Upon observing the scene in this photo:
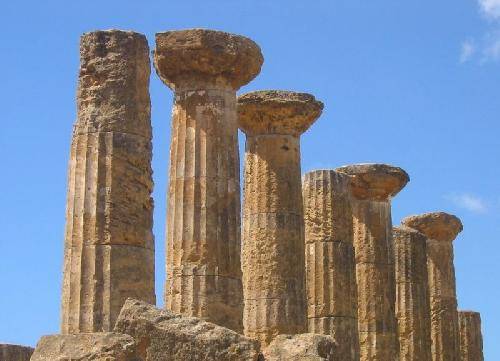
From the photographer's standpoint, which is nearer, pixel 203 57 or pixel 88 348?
pixel 88 348

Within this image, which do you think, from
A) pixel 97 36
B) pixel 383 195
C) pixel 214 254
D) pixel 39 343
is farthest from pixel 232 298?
pixel 383 195

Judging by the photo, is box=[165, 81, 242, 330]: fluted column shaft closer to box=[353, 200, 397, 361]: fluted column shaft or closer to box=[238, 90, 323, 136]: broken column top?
box=[238, 90, 323, 136]: broken column top

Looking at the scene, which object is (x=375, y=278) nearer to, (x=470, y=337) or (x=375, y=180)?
(x=375, y=180)

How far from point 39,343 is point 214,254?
6813 mm

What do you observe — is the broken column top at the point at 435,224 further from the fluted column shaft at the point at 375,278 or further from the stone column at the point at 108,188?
the stone column at the point at 108,188

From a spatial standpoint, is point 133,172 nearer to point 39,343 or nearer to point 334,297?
point 39,343

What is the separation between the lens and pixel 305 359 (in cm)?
1531

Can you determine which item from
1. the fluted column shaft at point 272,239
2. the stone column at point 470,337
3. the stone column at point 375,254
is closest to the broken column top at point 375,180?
the stone column at point 375,254

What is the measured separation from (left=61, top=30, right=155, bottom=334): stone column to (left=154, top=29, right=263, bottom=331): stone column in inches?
68.8

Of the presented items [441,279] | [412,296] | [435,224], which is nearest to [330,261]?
[412,296]

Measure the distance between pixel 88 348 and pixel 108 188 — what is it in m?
5.20

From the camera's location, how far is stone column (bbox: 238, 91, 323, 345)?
26.2m

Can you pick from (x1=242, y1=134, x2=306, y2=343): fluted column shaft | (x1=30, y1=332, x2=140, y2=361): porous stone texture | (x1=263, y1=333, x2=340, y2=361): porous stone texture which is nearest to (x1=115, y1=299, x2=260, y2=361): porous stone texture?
(x1=30, y1=332, x2=140, y2=361): porous stone texture

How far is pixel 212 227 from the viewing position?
2227 centimetres
